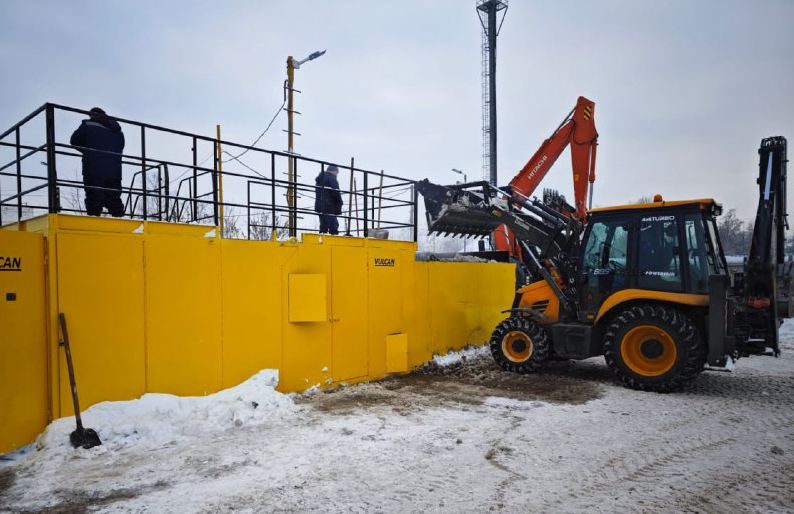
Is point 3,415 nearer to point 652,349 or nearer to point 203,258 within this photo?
point 203,258

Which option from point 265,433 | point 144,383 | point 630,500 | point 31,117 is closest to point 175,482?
point 265,433

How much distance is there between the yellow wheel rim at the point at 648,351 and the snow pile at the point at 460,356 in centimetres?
321

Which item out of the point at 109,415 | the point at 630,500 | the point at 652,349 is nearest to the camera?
the point at 630,500

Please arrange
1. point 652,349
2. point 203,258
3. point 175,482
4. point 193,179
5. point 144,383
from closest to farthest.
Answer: point 175,482 < point 144,383 < point 203,258 < point 193,179 < point 652,349

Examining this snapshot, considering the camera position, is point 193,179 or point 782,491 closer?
point 782,491

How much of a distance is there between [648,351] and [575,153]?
16.8 ft

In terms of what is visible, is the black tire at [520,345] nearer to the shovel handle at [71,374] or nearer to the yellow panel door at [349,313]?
the yellow panel door at [349,313]

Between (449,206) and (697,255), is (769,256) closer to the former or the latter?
(697,255)

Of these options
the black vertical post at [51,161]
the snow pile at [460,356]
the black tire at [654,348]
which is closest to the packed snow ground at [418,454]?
the black tire at [654,348]

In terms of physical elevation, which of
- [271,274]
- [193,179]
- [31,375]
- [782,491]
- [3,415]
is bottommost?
[782,491]

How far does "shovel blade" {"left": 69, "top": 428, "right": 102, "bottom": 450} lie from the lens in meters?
5.23

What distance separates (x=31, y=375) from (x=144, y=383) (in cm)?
114

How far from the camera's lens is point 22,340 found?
5.24 meters

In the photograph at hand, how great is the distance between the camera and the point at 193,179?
7.39 m
